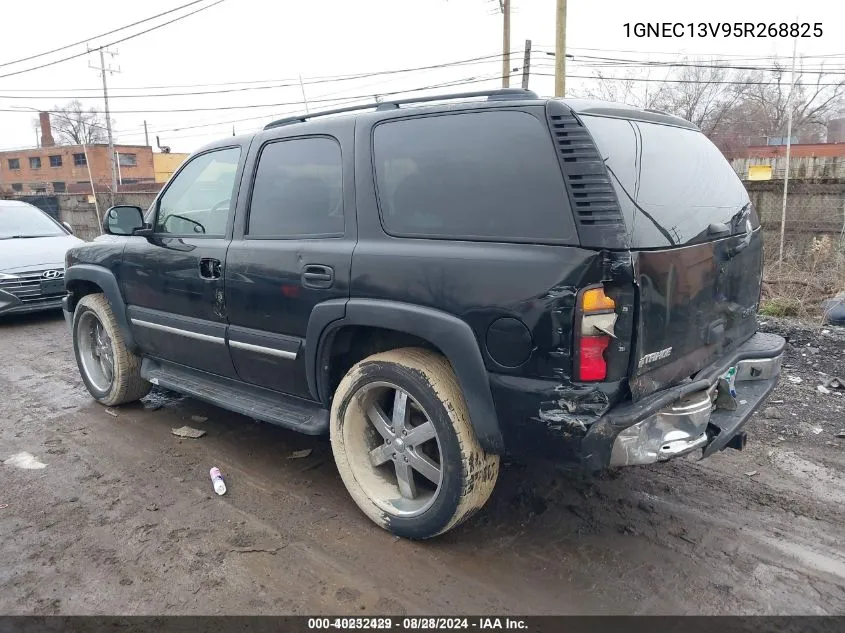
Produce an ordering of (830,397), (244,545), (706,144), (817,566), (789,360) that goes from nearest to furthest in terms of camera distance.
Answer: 1. (817,566)
2. (244,545)
3. (706,144)
4. (830,397)
5. (789,360)

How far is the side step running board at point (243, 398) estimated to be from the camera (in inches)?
132

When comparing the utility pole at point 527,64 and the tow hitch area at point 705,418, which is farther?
the utility pole at point 527,64

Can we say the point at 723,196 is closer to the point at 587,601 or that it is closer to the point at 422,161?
the point at 422,161

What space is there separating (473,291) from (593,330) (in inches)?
20.3

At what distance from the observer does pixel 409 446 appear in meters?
2.98

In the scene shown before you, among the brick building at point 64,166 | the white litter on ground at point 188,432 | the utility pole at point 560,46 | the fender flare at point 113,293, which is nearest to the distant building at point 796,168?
the utility pole at point 560,46

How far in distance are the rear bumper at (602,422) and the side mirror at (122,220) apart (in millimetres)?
3160

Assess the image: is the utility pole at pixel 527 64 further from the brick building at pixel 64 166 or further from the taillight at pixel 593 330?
the brick building at pixel 64 166

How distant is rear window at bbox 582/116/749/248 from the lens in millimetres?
2473

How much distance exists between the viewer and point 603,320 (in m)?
2.31

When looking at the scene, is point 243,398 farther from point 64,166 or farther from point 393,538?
point 64,166

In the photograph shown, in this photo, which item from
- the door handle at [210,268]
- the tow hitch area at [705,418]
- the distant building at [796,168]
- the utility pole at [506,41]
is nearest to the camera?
the tow hitch area at [705,418]

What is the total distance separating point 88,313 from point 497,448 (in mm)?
3855

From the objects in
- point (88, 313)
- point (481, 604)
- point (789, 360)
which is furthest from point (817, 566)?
point (88, 313)
